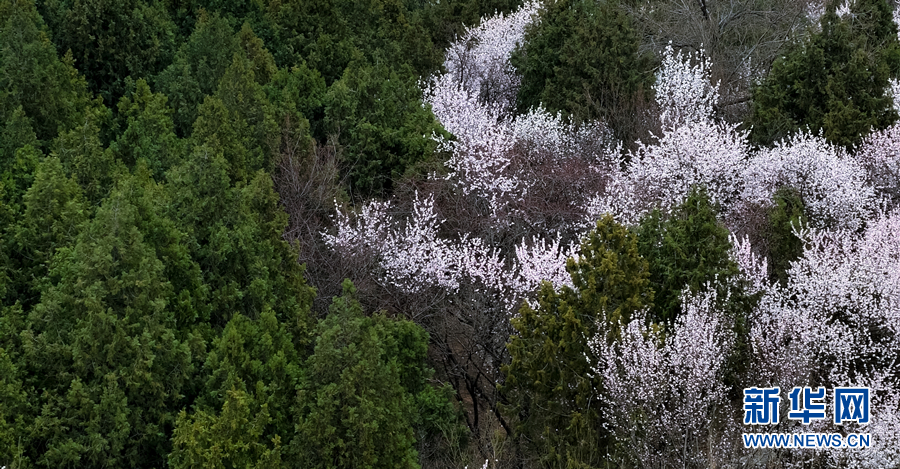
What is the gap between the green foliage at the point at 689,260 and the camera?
1455cm

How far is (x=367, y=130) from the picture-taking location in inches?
902

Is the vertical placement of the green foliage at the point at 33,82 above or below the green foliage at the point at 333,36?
below

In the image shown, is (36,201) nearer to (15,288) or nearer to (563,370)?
(15,288)

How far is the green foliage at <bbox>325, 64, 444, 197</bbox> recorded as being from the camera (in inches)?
891

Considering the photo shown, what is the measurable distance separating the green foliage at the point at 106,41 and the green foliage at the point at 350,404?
1284cm

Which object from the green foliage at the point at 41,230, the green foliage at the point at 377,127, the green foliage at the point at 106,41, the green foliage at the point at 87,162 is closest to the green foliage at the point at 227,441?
the green foliage at the point at 41,230

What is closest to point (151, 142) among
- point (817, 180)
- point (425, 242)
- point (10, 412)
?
point (425, 242)

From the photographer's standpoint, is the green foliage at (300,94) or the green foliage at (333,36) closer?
the green foliage at (300,94)

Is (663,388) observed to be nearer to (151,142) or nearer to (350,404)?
(350,404)

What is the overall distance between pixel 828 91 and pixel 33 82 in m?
16.5

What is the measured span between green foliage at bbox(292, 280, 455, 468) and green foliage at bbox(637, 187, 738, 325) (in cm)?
411

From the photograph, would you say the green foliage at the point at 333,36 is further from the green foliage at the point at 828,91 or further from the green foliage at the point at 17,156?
the green foliage at the point at 17,156

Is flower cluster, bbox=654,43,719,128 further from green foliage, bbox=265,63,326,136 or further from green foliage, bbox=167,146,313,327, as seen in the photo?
green foliage, bbox=167,146,313,327

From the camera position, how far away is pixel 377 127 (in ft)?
75.6
